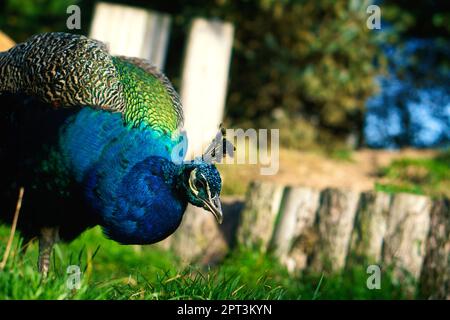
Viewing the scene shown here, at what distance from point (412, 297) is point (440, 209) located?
693mm

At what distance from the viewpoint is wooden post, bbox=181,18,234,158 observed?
684 cm

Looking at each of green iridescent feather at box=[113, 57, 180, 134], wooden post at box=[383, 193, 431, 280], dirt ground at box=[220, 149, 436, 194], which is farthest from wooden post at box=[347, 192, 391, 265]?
green iridescent feather at box=[113, 57, 180, 134]

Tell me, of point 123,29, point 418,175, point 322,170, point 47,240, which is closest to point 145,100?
point 47,240

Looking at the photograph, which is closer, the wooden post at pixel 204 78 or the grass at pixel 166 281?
the grass at pixel 166 281

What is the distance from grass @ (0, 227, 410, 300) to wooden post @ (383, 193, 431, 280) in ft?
0.58

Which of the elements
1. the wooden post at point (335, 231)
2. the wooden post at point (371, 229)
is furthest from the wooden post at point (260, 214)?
the wooden post at point (371, 229)

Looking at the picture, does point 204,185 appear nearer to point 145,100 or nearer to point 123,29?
point 145,100

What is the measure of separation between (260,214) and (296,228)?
1.12 feet

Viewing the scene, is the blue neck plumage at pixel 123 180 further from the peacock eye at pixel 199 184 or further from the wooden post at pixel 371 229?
the wooden post at pixel 371 229

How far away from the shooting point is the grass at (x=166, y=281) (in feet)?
8.43

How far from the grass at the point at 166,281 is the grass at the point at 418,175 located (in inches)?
84.3

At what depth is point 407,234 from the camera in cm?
499

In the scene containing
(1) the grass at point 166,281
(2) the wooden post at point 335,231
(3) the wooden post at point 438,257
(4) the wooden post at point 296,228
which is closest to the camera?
(1) the grass at point 166,281

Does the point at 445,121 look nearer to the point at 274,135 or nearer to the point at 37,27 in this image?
the point at 274,135
